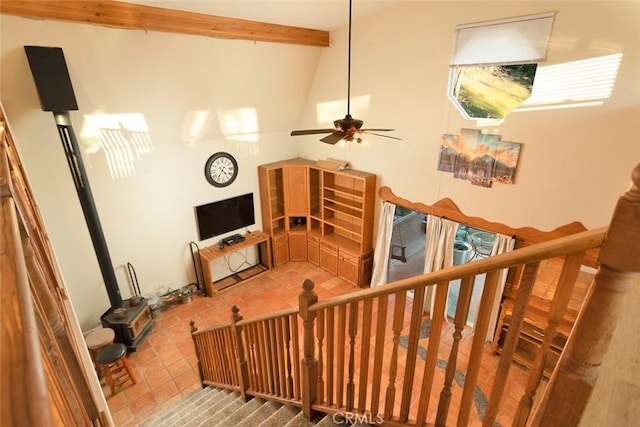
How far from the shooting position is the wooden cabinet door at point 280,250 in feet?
21.5

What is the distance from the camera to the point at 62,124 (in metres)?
3.60

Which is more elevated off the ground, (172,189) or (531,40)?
(531,40)

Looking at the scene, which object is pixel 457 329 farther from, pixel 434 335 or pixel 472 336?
pixel 472 336

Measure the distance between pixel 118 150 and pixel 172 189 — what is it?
1.00m

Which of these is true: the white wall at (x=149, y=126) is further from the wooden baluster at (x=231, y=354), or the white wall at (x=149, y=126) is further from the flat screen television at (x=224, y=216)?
the wooden baluster at (x=231, y=354)

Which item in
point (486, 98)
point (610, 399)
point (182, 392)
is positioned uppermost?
point (486, 98)

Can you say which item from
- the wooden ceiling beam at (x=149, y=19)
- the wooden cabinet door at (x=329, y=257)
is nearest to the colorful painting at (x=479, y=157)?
the wooden cabinet door at (x=329, y=257)

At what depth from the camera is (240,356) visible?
292 centimetres

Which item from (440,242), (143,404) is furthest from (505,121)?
(143,404)

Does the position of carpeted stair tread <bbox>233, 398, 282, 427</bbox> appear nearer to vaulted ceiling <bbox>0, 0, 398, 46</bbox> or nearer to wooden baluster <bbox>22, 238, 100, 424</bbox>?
wooden baluster <bbox>22, 238, 100, 424</bbox>

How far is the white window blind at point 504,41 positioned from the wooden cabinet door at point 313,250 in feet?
13.2

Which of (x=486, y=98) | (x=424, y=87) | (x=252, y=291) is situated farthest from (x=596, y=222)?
(x=252, y=291)

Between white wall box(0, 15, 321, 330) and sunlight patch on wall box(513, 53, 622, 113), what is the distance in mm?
3497

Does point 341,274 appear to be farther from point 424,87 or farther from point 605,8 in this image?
point 605,8
